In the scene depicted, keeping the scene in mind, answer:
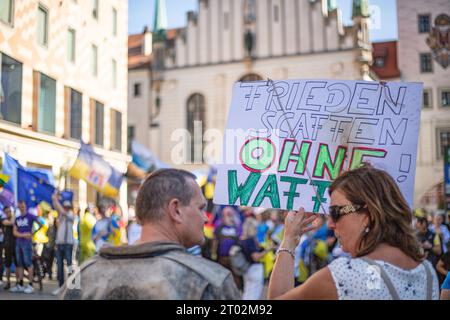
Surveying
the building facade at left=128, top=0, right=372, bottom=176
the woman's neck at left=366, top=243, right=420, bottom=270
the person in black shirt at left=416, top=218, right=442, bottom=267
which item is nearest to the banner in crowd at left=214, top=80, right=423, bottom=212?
the woman's neck at left=366, top=243, right=420, bottom=270

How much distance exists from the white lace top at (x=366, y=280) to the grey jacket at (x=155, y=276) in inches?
13.7

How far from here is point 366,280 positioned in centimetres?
173

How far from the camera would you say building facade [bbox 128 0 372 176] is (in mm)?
30438

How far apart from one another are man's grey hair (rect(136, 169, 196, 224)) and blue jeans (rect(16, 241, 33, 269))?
7.45 m

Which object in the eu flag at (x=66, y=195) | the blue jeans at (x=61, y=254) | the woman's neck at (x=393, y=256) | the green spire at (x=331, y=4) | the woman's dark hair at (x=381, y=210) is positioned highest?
the green spire at (x=331, y=4)

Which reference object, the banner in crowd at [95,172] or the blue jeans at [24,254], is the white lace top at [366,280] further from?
the blue jeans at [24,254]

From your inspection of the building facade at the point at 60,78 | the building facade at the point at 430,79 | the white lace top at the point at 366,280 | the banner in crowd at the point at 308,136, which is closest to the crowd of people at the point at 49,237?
the building facade at the point at 60,78

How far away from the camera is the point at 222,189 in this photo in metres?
3.18

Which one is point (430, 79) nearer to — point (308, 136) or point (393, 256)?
point (308, 136)

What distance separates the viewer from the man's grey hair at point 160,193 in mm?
1937

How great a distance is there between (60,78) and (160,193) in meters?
4.93

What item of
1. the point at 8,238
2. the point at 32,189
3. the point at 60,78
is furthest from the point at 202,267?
the point at 8,238
